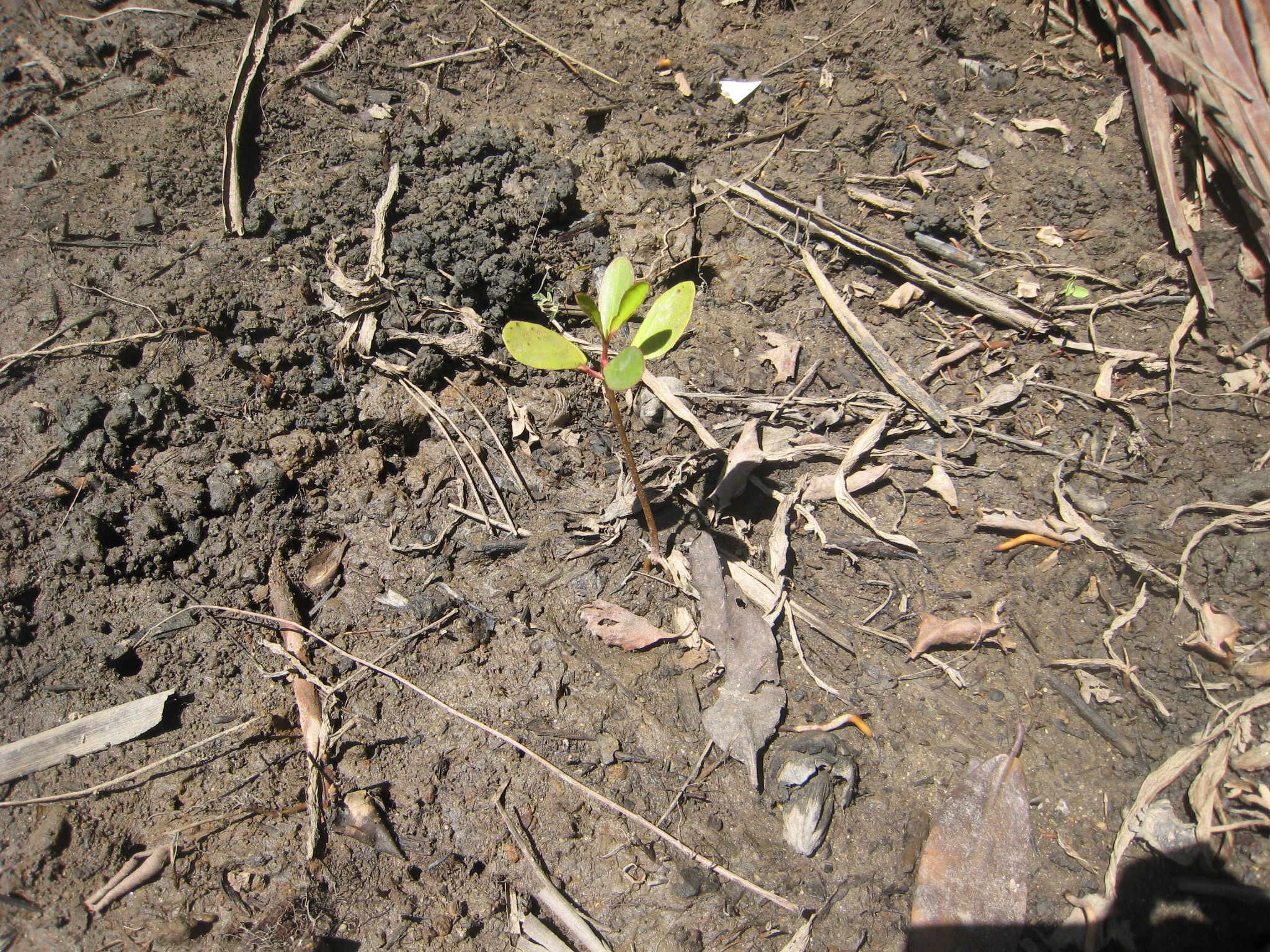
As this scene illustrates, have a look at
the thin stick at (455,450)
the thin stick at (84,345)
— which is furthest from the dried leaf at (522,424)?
the thin stick at (84,345)

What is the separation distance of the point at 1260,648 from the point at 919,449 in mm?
1038

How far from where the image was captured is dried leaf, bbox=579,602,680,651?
1990 millimetres

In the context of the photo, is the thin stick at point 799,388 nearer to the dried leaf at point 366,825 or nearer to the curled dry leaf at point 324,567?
the curled dry leaf at point 324,567

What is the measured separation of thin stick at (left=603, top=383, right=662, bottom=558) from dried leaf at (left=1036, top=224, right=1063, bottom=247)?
64.5 inches

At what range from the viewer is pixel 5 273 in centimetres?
215

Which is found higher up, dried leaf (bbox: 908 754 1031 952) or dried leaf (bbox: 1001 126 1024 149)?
dried leaf (bbox: 1001 126 1024 149)

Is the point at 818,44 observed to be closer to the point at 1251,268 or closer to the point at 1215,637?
the point at 1251,268

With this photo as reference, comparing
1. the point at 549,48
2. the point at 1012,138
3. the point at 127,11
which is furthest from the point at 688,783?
the point at 127,11

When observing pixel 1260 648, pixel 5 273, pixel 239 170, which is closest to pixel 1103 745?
pixel 1260 648

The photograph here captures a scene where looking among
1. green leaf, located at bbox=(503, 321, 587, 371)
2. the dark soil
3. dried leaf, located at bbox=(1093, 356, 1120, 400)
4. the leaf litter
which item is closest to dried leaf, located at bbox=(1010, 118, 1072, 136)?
the dark soil

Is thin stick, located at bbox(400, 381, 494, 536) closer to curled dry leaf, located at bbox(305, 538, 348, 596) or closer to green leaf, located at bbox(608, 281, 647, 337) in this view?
curled dry leaf, located at bbox(305, 538, 348, 596)

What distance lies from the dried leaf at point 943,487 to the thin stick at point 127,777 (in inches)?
82.2

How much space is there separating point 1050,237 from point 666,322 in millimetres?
1657

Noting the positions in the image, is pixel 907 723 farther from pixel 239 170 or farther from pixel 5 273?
pixel 5 273
